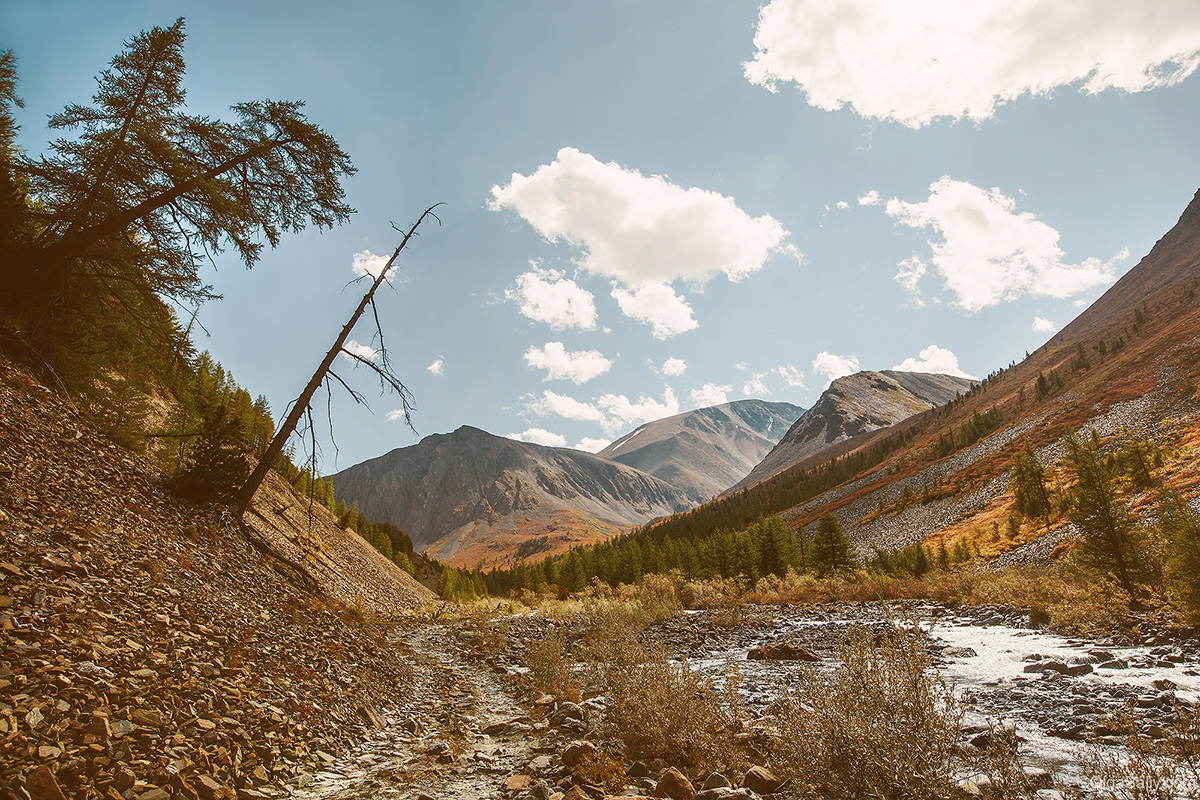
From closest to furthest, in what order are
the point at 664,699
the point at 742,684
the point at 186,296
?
the point at 664,699 → the point at 186,296 → the point at 742,684

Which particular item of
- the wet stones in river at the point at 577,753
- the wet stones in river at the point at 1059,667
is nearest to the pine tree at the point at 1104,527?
the wet stones in river at the point at 1059,667

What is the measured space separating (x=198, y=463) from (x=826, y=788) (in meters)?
15.4

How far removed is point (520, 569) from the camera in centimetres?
9744

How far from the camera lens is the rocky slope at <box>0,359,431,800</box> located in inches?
189

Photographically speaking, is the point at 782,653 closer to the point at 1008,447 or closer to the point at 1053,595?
the point at 1053,595

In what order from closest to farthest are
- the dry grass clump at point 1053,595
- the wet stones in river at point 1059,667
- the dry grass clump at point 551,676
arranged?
the dry grass clump at point 551,676 → the wet stones in river at point 1059,667 → the dry grass clump at point 1053,595

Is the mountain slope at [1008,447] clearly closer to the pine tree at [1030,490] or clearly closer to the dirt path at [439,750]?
the pine tree at [1030,490]

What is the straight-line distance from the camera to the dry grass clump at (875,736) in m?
5.17

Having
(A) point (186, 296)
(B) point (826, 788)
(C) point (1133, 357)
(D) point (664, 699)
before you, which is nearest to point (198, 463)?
(A) point (186, 296)

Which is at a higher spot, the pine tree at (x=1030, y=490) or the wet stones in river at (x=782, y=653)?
the pine tree at (x=1030, y=490)

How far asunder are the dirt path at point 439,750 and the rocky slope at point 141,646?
1.50 feet

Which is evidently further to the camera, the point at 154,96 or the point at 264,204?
the point at 264,204

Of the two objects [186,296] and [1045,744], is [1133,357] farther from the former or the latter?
[186,296]

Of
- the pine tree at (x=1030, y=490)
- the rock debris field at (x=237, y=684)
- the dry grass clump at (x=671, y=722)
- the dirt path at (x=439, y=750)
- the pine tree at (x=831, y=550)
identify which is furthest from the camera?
the pine tree at (x=1030, y=490)
